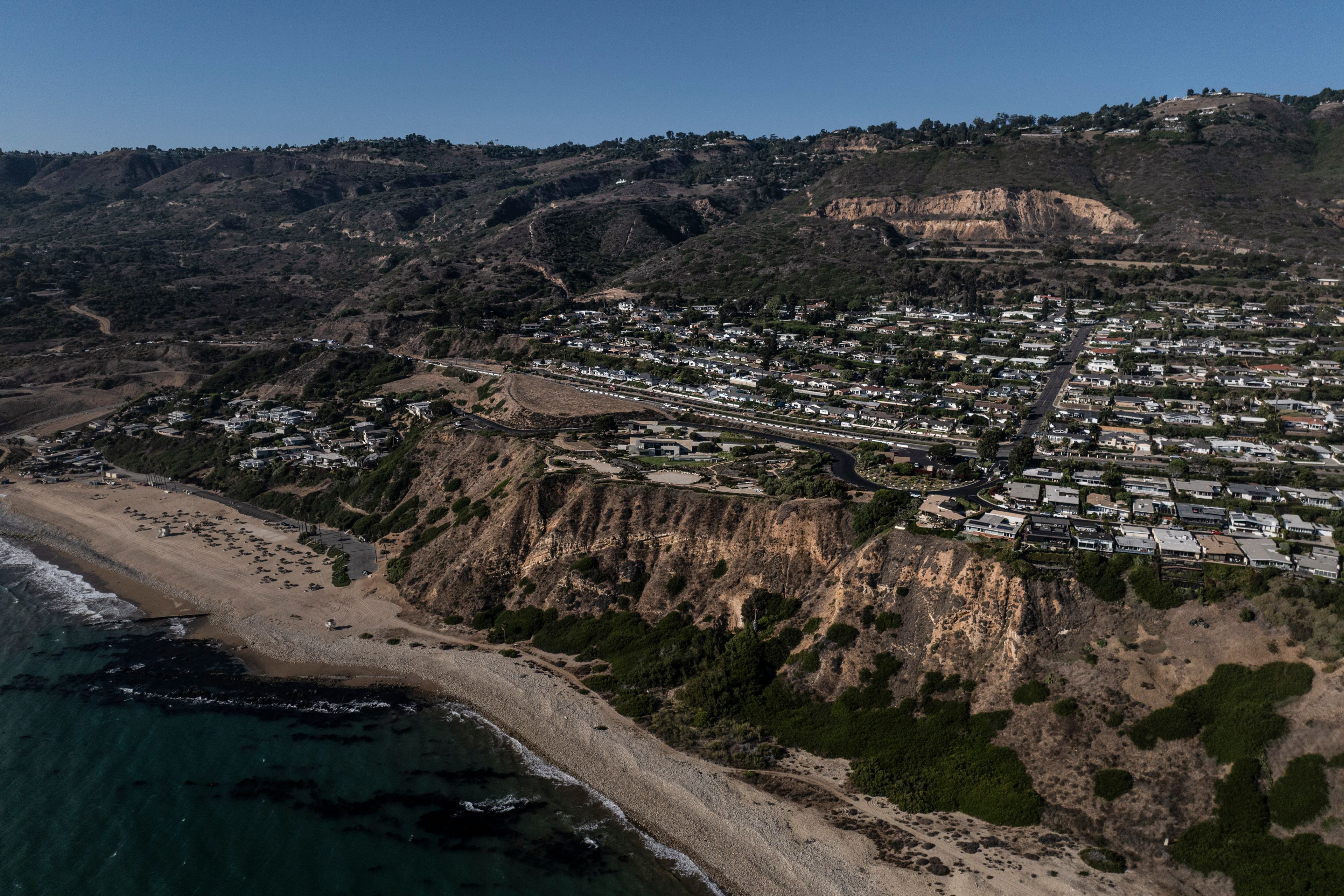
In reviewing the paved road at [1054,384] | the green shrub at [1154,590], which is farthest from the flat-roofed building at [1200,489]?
the paved road at [1054,384]

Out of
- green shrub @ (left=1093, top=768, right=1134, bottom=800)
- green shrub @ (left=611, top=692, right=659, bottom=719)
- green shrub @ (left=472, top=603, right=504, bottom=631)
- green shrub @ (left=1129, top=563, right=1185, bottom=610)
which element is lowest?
green shrub @ (left=611, top=692, right=659, bottom=719)

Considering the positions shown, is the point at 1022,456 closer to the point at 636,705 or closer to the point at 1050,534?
the point at 1050,534

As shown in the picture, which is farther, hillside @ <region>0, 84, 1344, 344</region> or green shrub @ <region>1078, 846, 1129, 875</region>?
hillside @ <region>0, 84, 1344, 344</region>

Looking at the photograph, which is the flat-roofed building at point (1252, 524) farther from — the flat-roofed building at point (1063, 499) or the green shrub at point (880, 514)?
the green shrub at point (880, 514)

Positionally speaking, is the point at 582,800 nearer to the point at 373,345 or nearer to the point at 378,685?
the point at 378,685

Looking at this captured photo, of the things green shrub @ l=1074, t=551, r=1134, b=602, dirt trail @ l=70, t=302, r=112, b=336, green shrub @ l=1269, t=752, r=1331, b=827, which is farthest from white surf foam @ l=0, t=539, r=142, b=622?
dirt trail @ l=70, t=302, r=112, b=336

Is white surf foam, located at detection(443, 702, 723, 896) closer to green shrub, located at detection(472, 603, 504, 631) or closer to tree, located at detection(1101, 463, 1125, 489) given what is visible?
green shrub, located at detection(472, 603, 504, 631)

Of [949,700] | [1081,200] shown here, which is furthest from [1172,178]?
[949,700]
